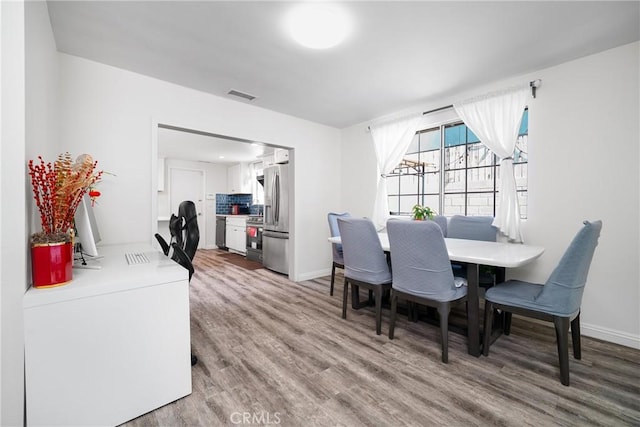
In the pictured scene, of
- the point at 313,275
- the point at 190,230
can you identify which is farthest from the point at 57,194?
the point at 313,275

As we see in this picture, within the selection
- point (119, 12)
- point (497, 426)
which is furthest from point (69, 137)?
point (497, 426)

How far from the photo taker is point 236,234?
6.29m

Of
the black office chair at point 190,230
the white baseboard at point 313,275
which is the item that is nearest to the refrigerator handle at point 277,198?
the white baseboard at point 313,275

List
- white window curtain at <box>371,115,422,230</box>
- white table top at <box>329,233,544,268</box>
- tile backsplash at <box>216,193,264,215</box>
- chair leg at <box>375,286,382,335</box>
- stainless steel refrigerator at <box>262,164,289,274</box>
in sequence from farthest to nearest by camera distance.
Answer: tile backsplash at <box>216,193,264,215</box>, stainless steel refrigerator at <box>262,164,289,274</box>, white window curtain at <box>371,115,422,230</box>, chair leg at <box>375,286,382,335</box>, white table top at <box>329,233,544,268</box>

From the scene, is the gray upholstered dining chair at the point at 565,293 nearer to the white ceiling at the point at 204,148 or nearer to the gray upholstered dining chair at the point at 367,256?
the gray upholstered dining chair at the point at 367,256

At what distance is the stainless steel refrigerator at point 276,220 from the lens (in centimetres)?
428

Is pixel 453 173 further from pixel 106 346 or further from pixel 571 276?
pixel 106 346

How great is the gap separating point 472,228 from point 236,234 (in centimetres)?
501

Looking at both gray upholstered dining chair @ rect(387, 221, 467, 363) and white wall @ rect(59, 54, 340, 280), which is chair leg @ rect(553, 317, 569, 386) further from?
white wall @ rect(59, 54, 340, 280)

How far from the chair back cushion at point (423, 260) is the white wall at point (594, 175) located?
134cm

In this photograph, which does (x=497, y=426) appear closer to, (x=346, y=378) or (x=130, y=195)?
(x=346, y=378)

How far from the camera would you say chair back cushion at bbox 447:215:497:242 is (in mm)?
2756

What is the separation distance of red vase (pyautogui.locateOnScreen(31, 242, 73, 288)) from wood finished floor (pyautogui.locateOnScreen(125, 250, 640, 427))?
2.71 feet

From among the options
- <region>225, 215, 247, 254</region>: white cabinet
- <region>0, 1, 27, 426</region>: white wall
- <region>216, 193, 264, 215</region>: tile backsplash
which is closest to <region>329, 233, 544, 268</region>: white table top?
<region>0, 1, 27, 426</region>: white wall
